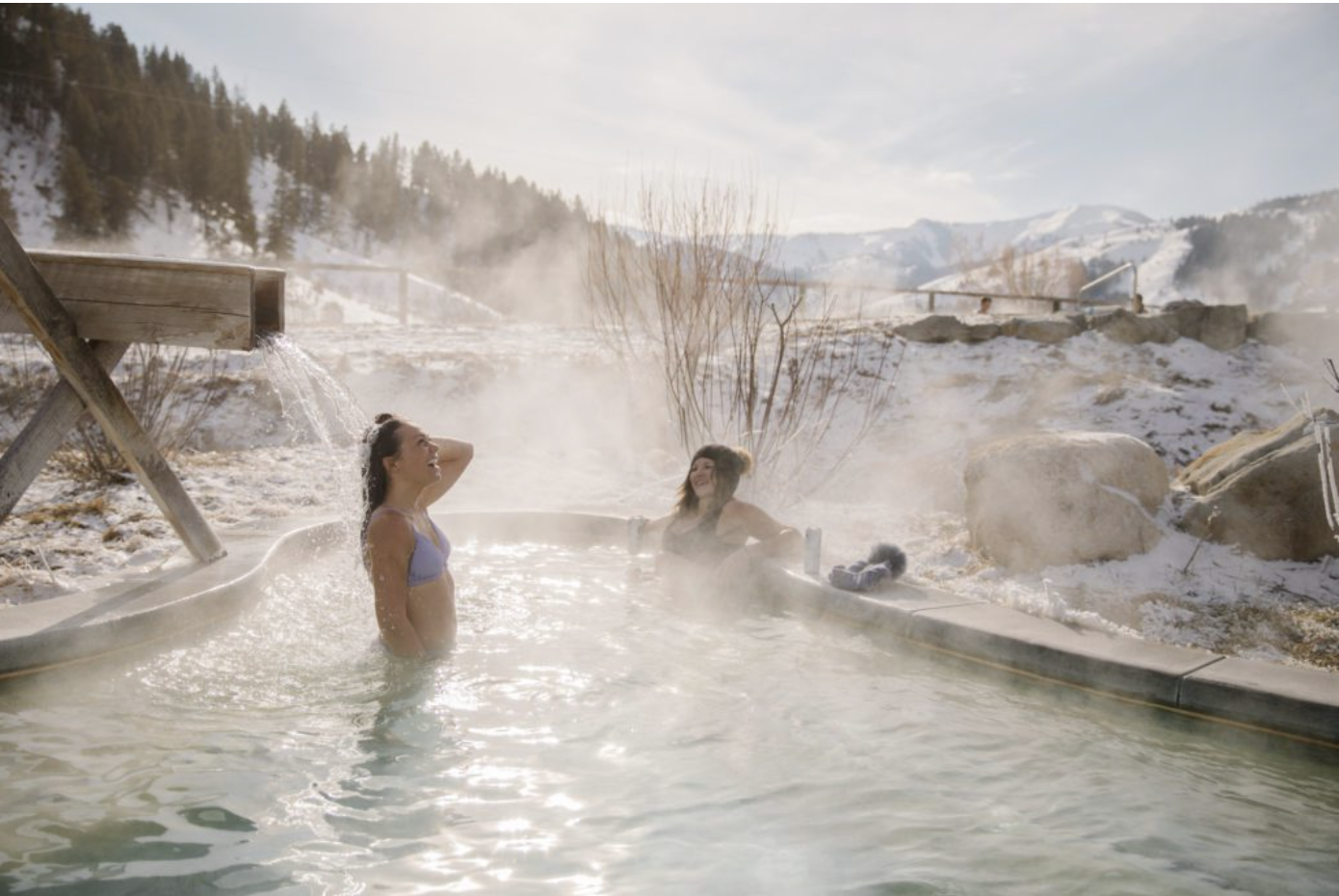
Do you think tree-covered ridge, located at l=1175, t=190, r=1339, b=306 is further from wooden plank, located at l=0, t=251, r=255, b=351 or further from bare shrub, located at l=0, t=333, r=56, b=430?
wooden plank, located at l=0, t=251, r=255, b=351

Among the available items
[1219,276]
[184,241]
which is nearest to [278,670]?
[184,241]

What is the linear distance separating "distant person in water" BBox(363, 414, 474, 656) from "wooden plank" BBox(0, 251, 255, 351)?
94 centimetres

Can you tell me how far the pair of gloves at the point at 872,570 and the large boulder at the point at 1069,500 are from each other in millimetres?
1351

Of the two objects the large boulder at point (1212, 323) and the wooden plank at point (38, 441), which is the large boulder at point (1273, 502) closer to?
the wooden plank at point (38, 441)

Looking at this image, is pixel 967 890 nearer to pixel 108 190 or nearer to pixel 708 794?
pixel 708 794

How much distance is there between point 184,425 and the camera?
24.1 feet

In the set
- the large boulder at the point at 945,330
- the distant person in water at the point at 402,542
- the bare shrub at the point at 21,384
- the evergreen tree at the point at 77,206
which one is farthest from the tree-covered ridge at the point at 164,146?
the distant person in water at the point at 402,542

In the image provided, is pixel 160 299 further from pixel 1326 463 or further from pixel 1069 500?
pixel 1326 463

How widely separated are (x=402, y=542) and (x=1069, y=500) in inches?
155

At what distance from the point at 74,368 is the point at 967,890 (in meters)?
3.86

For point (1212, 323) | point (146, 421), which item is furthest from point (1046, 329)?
point (146, 421)

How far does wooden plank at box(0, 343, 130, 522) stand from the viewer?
3.45 meters

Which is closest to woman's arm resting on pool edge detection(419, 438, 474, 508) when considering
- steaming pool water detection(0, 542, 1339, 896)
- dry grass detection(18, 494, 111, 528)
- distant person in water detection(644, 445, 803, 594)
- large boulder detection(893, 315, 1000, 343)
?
steaming pool water detection(0, 542, 1339, 896)

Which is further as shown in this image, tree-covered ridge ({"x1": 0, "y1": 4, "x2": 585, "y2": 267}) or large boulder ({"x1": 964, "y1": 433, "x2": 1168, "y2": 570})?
tree-covered ridge ({"x1": 0, "y1": 4, "x2": 585, "y2": 267})
